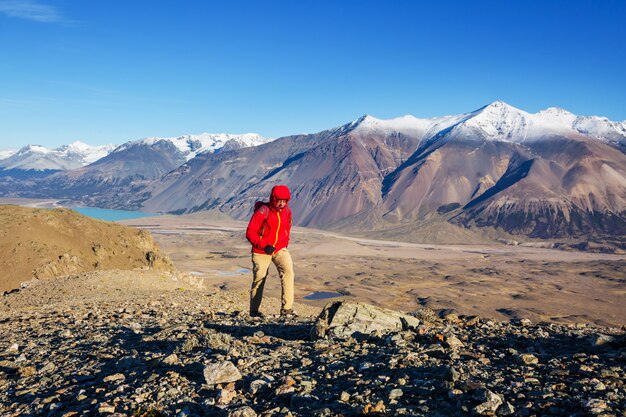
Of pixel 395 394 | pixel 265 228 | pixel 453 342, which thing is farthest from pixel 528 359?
pixel 265 228

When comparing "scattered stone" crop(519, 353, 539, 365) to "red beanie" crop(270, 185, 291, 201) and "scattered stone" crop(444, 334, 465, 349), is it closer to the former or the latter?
"scattered stone" crop(444, 334, 465, 349)

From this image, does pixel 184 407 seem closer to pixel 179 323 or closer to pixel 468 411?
pixel 468 411

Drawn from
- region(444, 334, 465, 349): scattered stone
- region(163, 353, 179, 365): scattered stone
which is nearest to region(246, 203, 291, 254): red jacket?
region(163, 353, 179, 365): scattered stone

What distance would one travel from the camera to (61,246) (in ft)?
97.3

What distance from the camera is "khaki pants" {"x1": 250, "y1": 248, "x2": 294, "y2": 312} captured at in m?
11.3

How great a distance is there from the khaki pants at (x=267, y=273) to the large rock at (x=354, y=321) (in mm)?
2063

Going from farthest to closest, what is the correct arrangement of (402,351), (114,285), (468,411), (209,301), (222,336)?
(114,285)
(209,301)
(222,336)
(402,351)
(468,411)

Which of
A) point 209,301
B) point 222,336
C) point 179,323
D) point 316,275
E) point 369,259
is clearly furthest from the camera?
point 369,259

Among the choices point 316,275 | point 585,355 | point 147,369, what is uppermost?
point 585,355

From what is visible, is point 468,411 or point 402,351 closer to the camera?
point 468,411

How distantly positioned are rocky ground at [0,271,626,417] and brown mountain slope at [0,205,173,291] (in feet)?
57.9

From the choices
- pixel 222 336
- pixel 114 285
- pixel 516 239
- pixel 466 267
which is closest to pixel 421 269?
pixel 466 267

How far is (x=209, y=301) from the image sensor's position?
16797 mm

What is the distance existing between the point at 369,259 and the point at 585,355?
13572cm
